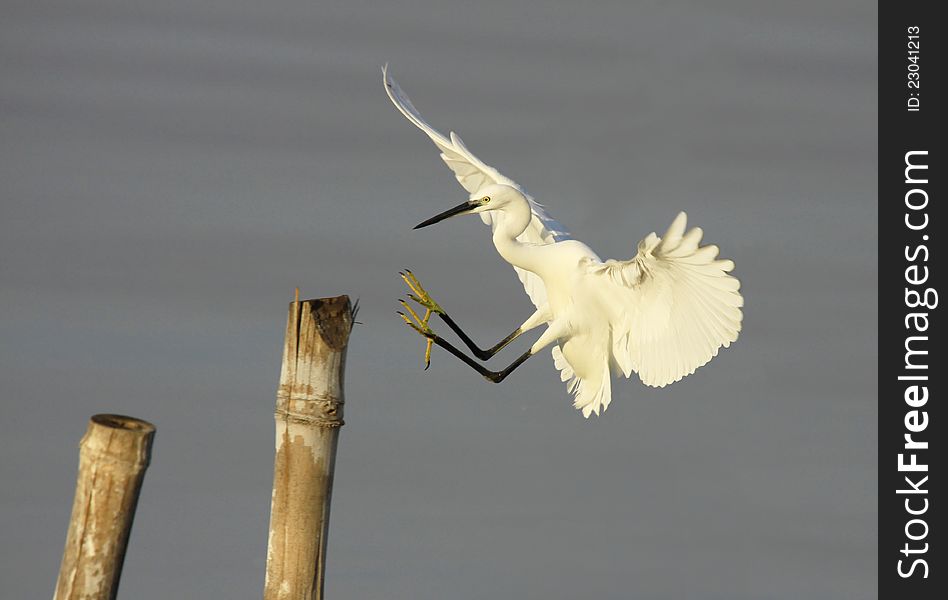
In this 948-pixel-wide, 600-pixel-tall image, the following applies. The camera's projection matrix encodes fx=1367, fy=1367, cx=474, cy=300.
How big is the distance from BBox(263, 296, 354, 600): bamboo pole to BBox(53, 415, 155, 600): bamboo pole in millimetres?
488

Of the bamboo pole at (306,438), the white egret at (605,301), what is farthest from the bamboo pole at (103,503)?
the white egret at (605,301)

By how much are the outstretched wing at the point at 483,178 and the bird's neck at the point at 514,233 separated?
24 centimetres

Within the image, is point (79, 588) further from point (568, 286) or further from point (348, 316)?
point (568, 286)

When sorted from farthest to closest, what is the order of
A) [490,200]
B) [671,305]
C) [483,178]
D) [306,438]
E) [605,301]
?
[483,178] < [490,200] < [605,301] < [671,305] < [306,438]

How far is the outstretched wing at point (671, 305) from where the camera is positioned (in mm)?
4402

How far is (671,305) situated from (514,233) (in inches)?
29.2

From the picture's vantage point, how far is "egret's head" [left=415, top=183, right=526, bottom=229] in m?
5.13

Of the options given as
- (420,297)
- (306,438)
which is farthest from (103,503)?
(420,297)

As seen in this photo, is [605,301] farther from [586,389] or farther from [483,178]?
[483,178]

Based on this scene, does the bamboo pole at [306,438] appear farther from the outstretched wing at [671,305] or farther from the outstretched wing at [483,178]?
the outstretched wing at [483,178]

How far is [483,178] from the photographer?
18.9ft

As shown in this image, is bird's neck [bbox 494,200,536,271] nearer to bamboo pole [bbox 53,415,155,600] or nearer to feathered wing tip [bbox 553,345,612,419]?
feathered wing tip [bbox 553,345,612,419]

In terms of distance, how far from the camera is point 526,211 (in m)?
5.15
